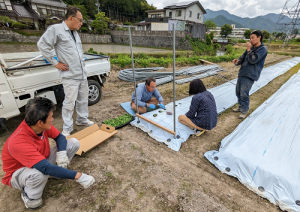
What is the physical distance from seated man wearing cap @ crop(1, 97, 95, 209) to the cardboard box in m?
0.83

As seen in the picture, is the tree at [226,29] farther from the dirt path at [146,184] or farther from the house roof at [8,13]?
the dirt path at [146,184]

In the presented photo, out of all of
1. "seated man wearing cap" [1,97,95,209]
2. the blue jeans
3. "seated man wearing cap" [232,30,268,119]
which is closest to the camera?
"seated man wearing cap" [1,97,95,209]

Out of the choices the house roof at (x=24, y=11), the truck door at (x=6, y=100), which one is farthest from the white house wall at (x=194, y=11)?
the truck door at (x=6, y=100)

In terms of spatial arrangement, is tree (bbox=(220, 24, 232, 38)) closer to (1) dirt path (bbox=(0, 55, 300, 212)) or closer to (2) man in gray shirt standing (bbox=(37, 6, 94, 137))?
(1) dirt path (bbox=(0, 55, 300, 212))

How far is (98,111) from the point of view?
13.3 feet

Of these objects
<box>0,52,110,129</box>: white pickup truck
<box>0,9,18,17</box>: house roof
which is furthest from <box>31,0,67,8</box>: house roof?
<box>0,52,110,129</box>: white pickup truck

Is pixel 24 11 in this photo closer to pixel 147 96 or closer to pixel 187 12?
pixel 187 12

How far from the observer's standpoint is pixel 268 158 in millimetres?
2119

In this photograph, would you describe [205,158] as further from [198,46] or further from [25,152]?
[198,46]

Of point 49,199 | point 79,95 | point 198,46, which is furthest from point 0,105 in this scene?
point 198,46

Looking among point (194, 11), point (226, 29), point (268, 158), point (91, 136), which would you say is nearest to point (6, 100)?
point (91, 136)

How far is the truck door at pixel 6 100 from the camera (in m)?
2.46

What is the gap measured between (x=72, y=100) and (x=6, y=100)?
3.38ft

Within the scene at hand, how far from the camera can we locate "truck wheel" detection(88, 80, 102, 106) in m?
4.10
